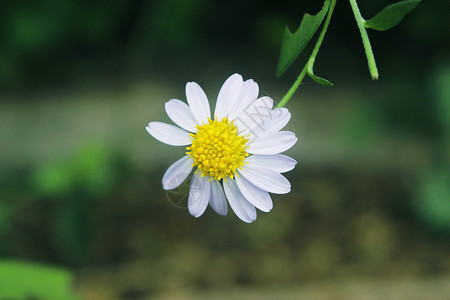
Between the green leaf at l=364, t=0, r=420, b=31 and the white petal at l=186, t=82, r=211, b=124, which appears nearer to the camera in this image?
the green leaf at l=364, t=0, r=420, b=31

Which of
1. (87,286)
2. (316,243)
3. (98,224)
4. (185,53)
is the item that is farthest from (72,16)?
(316,243)

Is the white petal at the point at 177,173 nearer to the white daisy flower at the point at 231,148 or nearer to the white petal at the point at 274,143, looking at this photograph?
the white daisy flower at the point at 231,148

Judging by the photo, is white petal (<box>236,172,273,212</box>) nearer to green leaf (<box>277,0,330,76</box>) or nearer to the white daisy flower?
the white daisy flower

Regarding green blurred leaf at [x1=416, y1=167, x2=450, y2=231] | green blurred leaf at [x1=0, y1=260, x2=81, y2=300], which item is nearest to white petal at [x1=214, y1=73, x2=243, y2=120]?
green blurred leaf at [x1=0, y1=260, x2=81, y2=300]

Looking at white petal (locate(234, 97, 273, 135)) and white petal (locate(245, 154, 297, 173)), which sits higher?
white petal (locate(234, 97, 273, 135))

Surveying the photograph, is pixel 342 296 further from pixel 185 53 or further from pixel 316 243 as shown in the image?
pixel 185 53

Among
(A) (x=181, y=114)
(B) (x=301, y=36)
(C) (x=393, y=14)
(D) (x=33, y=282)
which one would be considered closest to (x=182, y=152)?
(D) (x=33, y=282)

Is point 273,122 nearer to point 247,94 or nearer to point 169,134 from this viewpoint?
point 247,94
